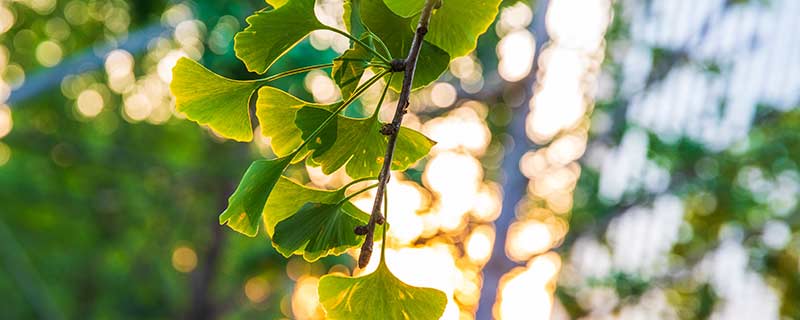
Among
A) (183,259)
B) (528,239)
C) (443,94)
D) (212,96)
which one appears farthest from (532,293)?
(183,259)

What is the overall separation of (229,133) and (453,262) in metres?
4.33

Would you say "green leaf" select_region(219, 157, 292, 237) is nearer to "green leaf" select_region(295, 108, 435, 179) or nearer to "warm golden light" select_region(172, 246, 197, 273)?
"green leaf" select_region(295, 108, 435, 179)

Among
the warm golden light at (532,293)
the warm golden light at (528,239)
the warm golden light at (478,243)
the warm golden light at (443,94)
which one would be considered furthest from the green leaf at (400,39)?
the warm golden light at (478,243)

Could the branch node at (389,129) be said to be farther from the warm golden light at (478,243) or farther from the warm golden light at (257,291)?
the warm golden light at (257,291)

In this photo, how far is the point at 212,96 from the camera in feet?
0.92

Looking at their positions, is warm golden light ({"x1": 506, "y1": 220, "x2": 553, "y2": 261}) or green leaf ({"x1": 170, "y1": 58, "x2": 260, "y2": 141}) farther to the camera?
warm golden light ({"x1": 506, "y1": 220, "x2": 553, "y2": 261})

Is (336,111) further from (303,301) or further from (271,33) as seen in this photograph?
(303,301)

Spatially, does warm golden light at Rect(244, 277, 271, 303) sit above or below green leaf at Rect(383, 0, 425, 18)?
below

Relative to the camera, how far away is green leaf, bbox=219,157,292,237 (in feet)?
0.77

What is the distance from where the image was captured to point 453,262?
4559 mm

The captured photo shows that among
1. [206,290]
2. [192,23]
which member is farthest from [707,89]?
[206,290]

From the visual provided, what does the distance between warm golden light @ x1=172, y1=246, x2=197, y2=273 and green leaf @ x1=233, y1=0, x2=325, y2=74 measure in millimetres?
7132

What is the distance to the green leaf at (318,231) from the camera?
235 mm

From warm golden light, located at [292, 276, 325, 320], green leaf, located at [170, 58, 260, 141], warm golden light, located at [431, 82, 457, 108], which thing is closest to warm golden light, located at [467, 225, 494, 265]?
warm golden light, located at [431, 82, 457, 108]
